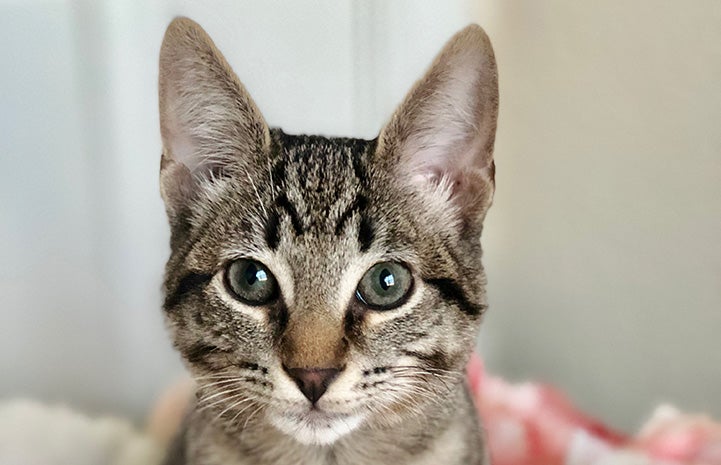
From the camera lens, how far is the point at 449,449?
0.95 metres

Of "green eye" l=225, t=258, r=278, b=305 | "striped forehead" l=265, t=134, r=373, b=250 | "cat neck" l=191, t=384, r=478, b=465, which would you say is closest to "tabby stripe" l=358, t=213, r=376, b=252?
"striped forehead" l=265, t=134, r=373, b=250

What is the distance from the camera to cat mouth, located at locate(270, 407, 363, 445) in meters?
0.77

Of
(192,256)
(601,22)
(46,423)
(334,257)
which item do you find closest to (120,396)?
(46,423)

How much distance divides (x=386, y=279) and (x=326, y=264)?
0.07 meters

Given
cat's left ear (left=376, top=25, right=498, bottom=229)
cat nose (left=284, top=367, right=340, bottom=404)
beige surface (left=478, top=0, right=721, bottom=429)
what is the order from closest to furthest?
cat nose (left=284, top=367, right=340, bottom=404), cat's left ear (left=376, top=25, right=498, bottom=229), beige surface (left=478, top=0, right=721, bottom=429)

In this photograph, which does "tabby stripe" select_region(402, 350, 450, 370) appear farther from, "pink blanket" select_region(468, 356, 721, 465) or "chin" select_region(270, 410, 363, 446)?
"pink blanket" select_region(468, 356, 721, 465)

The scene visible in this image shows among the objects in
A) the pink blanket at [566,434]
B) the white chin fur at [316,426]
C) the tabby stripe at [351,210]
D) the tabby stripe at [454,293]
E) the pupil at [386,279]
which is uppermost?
the tabby stripe at [351,210]

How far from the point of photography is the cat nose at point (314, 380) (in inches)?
29.5

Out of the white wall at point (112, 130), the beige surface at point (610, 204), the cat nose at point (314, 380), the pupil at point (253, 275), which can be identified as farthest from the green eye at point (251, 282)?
the beige surface at point (610, 204)

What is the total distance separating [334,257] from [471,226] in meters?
0.21

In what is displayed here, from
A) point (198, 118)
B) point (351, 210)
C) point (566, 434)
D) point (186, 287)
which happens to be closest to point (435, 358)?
point (351, 210)

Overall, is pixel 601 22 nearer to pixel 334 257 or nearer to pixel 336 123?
pixel 336 123

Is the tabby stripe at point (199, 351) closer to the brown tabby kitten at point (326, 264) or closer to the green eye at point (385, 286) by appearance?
the brown tabby kitten at point (326, 264)

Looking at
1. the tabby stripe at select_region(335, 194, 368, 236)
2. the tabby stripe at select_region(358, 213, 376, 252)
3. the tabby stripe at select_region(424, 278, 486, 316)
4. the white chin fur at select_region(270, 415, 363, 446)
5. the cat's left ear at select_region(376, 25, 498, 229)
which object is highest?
the cat's left ear at select_region(376, 25, 498, 229)
